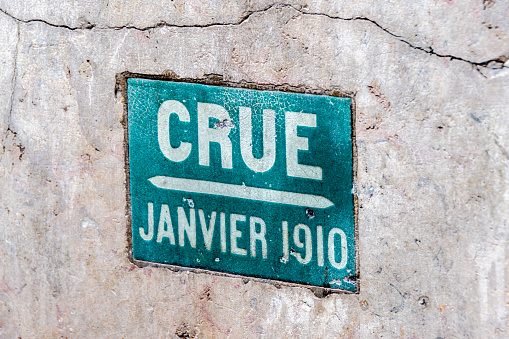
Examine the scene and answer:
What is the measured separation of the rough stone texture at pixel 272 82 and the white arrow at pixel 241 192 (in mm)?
217

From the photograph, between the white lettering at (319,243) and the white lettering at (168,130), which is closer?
→ the white lettering at (319,243)

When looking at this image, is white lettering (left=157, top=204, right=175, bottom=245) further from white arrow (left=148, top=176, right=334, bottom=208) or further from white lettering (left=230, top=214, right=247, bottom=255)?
white lettering (left=230, top=214, right=247, bottom=255)

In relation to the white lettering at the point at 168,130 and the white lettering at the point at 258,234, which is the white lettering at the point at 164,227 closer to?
the white lettering at the point at 168,130

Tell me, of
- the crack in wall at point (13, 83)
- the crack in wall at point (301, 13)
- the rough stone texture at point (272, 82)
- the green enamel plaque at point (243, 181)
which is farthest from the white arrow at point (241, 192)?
the crack in wall at point (13, 83)

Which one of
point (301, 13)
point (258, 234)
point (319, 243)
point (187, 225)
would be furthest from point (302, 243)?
point (301, 13)

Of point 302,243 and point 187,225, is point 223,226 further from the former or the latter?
point 302,243

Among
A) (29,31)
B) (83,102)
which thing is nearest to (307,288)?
(83,102)

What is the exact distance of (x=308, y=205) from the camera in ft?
7.09

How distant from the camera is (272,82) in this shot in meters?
2.16

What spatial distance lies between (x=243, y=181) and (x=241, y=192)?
0.18ft

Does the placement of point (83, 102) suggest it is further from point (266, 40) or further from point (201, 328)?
point (201, 328)

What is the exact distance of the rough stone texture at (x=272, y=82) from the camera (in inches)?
75.3

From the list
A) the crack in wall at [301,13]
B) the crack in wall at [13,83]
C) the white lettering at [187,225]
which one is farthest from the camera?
the crack in wall at [13,83]

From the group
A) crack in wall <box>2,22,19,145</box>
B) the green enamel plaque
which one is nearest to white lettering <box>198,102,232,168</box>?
the green enamel plaque
